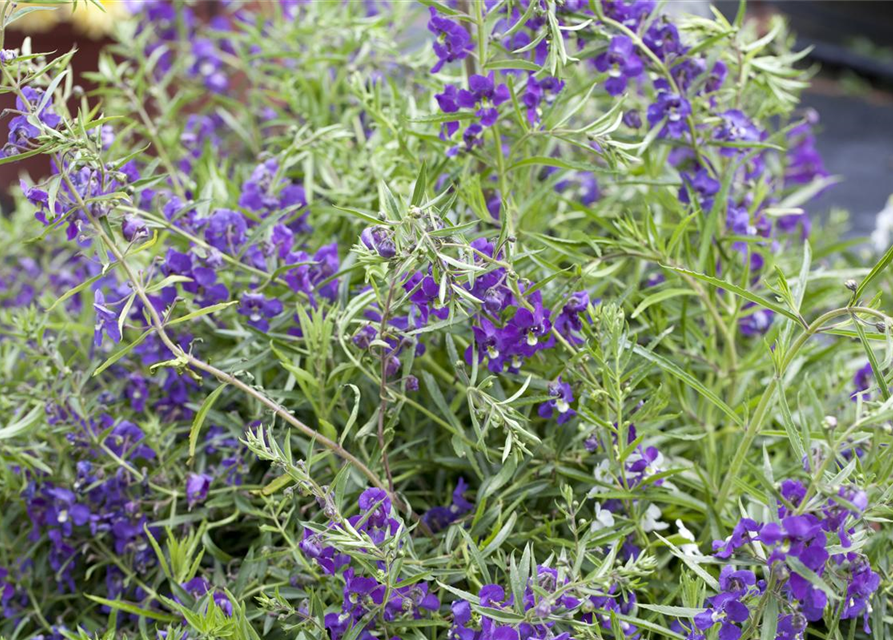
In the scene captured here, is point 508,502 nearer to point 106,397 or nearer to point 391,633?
point 391,633

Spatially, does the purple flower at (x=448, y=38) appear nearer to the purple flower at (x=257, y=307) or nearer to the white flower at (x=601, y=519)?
the purple flower at (x=257, y=307)

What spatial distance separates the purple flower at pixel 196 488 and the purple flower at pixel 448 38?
2.23ft

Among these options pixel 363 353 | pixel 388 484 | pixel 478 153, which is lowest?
pixel 388 484

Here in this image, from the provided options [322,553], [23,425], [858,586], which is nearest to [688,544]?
[858,586]

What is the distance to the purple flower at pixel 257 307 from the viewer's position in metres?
1.29

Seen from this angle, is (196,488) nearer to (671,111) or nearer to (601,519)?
(601,519)

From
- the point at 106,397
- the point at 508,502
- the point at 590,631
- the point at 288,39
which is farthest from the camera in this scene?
the point at 288,39

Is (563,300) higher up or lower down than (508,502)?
higher up

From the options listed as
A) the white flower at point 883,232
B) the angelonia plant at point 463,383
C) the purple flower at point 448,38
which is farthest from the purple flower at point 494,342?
the white flower at point 883,232

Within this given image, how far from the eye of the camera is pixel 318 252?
1.37 meters

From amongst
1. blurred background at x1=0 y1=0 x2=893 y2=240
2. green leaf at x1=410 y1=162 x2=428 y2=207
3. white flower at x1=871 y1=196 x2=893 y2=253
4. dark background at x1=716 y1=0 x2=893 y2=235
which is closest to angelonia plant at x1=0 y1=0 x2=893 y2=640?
green leaf at x1=410 y1=162 x2=428 y2=207

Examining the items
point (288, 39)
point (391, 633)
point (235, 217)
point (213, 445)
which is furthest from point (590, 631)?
point (288, 39)

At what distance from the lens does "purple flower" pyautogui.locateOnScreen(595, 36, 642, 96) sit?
131 centimetres

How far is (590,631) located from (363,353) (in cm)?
44
